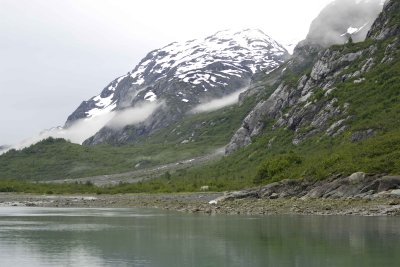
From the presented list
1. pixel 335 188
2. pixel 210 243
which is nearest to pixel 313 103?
pixel 335 188

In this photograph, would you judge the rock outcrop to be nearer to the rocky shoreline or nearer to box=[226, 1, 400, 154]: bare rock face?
the rocky shoreline

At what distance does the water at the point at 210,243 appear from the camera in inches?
1411

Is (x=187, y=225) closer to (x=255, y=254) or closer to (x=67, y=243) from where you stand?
(x=67, y=243)

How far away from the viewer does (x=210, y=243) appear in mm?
44500

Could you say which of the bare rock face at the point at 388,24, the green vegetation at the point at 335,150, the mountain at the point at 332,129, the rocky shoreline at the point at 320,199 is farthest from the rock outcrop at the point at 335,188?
the bare rock face at the point at 388,24

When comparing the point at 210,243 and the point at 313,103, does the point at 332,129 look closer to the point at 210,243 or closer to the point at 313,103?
the point at 313,103

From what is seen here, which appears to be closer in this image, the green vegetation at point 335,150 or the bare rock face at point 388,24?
the green vegetation at point 335,150

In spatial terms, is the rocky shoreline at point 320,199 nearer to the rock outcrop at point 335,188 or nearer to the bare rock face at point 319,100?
the rock outcrop at point 335,188

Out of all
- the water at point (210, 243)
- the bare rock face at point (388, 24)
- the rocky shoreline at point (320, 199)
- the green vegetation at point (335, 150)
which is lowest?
the water at point (210, 243)

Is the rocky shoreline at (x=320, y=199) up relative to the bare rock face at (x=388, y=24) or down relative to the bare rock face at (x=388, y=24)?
down

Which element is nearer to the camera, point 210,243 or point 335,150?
point 210,243

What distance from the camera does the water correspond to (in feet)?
118

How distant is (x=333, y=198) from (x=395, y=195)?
10544mm

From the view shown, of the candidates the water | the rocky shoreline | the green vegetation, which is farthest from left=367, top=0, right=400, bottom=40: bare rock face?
the water
